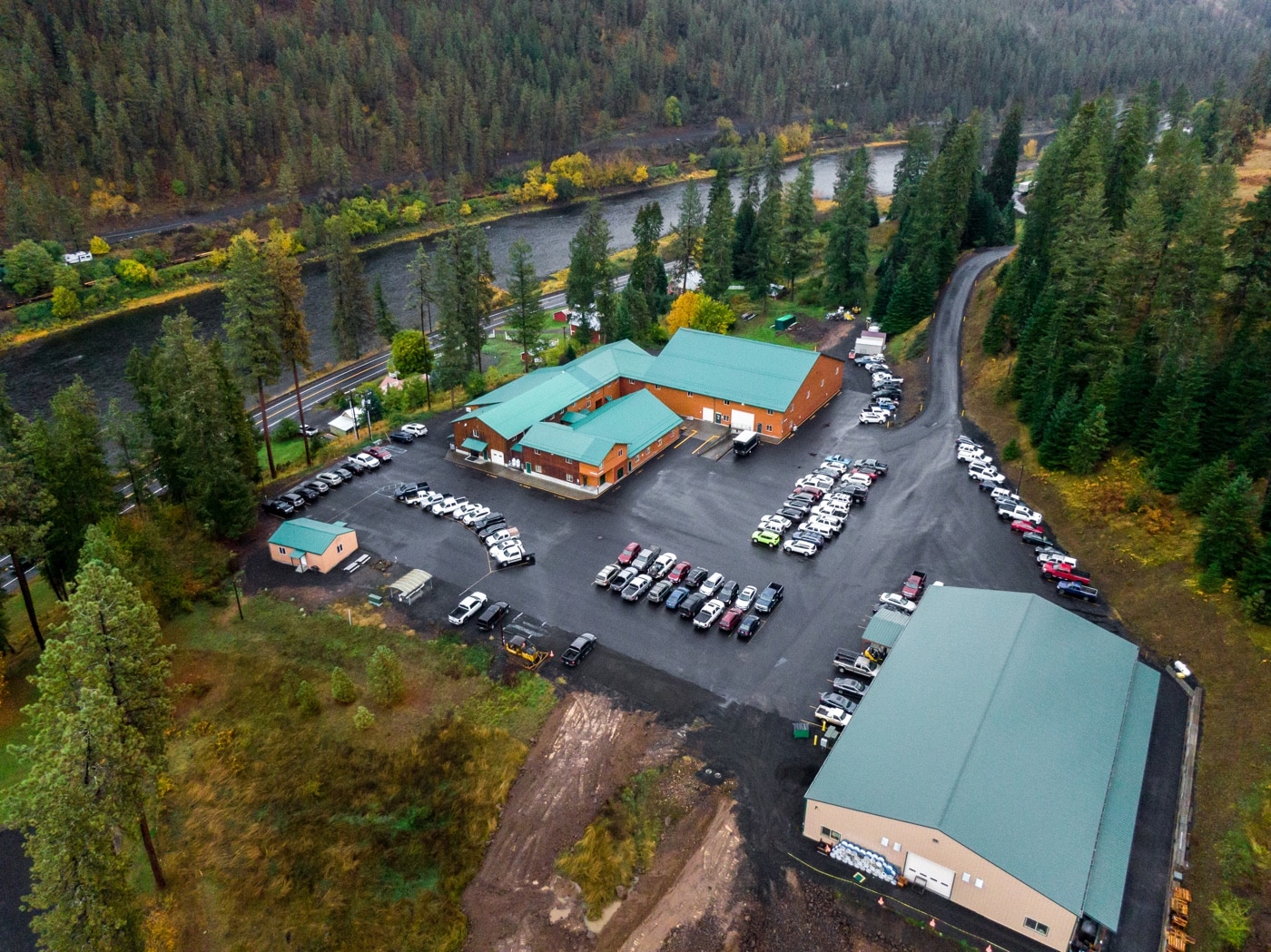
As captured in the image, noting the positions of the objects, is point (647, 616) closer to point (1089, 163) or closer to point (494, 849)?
point (494, 849)

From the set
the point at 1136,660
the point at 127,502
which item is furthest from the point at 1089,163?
the point at 127,502

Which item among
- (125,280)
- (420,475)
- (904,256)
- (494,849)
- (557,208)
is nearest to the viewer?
(494,849)

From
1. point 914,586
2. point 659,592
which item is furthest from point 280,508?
point 914,586

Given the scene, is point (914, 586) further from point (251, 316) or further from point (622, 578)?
point (251, 316)

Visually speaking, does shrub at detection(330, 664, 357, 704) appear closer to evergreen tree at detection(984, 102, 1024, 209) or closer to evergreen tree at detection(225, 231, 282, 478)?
evergreen tree at detection(225, 231, 282, 478)

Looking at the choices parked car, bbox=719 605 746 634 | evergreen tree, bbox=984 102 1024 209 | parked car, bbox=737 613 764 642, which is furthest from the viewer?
evergreen tree, bbox=984 102 1024 209

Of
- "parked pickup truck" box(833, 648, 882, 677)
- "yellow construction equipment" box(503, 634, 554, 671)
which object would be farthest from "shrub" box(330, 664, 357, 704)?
"parked pickup truck" box(833, 648, 882, 677)
